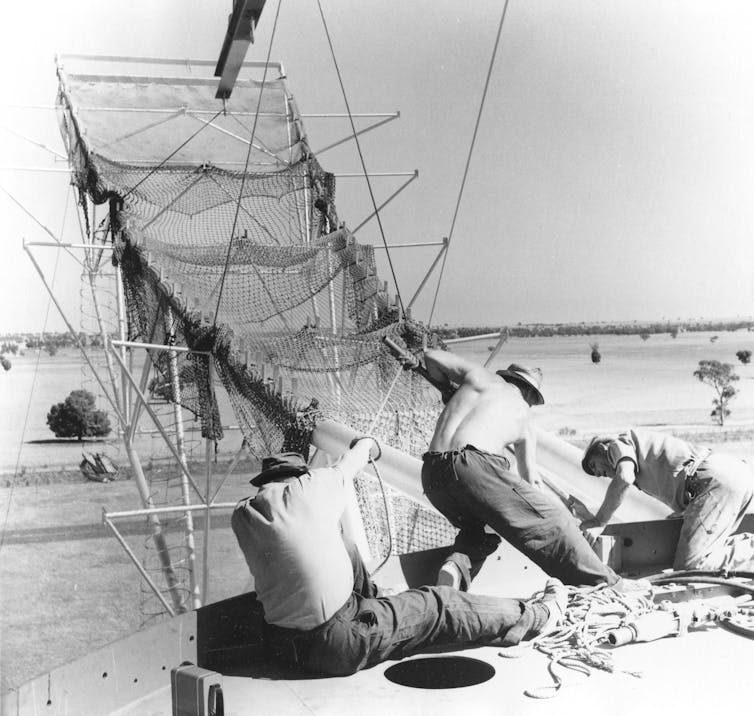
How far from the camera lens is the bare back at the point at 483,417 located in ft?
17.0

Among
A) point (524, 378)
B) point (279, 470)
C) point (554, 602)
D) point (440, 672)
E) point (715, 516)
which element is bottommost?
point (440, 672)

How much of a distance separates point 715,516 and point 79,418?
34.6 m

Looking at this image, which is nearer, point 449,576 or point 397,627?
point 397,627

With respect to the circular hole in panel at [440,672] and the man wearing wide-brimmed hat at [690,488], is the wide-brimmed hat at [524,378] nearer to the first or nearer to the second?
the man wearing wide-brimmed hat at [690,488]

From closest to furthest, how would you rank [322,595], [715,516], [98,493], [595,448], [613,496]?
[322,595] → [613,496] → [715,516] → [595,448] → [98,493]

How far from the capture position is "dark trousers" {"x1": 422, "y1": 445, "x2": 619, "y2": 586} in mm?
4914

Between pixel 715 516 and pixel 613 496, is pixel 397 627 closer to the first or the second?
pixel 613 496

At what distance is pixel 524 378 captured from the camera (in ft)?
18.3

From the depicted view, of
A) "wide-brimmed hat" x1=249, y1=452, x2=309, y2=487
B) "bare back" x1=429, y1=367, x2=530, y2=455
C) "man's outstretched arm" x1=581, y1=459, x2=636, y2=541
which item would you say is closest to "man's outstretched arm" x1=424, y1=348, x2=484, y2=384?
"bare back" x1=429, y1=367, x2=530, y2=455

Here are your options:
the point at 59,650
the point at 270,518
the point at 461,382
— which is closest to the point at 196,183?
the point at 461,382

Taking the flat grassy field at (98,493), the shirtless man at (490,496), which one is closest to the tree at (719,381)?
the flat grassy field at (98,493)

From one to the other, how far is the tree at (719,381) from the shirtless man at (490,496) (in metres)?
31.5

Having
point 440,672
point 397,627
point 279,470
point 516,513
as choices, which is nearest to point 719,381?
point 516,513

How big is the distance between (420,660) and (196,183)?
29.3ft
